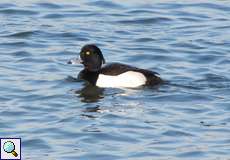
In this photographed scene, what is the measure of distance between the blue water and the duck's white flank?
0.74ft

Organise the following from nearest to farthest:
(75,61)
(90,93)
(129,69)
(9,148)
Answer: (9,148) → (90,93) → (129,69) → (75,61)

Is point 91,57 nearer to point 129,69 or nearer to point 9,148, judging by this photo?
point 129,69

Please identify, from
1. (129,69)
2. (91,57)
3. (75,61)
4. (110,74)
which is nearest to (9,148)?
(129,69)

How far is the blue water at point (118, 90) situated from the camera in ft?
41.5

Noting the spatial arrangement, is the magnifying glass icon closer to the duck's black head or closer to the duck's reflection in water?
the duck's reflection in water

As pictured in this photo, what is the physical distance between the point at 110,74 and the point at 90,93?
634mm

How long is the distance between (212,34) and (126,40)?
1850 mm

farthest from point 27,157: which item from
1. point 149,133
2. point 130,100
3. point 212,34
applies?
point 212,34

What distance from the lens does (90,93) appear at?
52.2 feet

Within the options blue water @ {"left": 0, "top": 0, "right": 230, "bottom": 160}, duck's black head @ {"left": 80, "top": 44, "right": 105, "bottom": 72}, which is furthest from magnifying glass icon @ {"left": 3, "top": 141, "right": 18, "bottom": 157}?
duck's black head @ {"left": 80, "top": 44, "right": 105, "bottom": 72}

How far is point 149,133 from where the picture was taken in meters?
13.1

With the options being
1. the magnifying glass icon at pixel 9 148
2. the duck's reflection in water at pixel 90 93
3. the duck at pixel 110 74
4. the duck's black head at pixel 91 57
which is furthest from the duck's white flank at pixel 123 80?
the magnifying glass icon at pixel 9 148

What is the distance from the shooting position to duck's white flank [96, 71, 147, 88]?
16094 millimetres

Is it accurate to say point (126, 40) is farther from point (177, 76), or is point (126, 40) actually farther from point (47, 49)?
point (177, 76)
